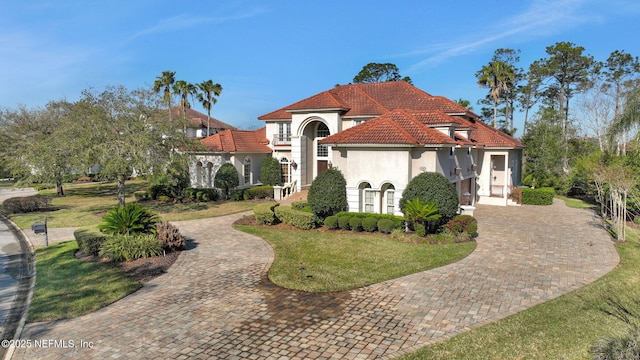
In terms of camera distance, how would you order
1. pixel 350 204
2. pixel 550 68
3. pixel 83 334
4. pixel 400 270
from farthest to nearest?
pixel 550 68 → pixel 350 204 → pixel 400 270 → pixel 83 334

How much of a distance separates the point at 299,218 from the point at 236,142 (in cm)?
1621

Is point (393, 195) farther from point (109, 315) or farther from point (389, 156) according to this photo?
point (109, 315)

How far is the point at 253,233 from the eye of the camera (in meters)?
→ 19.5

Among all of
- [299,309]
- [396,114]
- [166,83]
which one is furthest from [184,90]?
[299,309]

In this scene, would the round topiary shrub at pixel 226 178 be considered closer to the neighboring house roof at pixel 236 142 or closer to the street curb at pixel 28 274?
the neighboring house roof at pixel 236 142

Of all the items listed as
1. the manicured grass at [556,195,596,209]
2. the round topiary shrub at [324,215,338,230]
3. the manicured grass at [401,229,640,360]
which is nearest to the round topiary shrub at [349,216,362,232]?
the round topiary shrub at [324,215,338,230]

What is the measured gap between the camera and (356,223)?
19156mm

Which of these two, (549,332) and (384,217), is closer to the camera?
(549,332)

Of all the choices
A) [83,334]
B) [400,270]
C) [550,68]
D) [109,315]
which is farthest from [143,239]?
[550,68]

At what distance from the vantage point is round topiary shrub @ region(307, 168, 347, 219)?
67.3 ft

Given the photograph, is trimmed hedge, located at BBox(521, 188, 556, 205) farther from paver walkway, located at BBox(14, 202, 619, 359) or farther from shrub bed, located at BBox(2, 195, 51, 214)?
shrub bed, located at BBox(2, 195, 51, 214)

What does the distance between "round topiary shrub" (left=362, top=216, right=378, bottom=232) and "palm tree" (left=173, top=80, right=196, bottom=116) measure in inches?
1272

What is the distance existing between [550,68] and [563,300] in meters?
44.8

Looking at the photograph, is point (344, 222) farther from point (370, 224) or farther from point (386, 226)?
point (386, 226)
